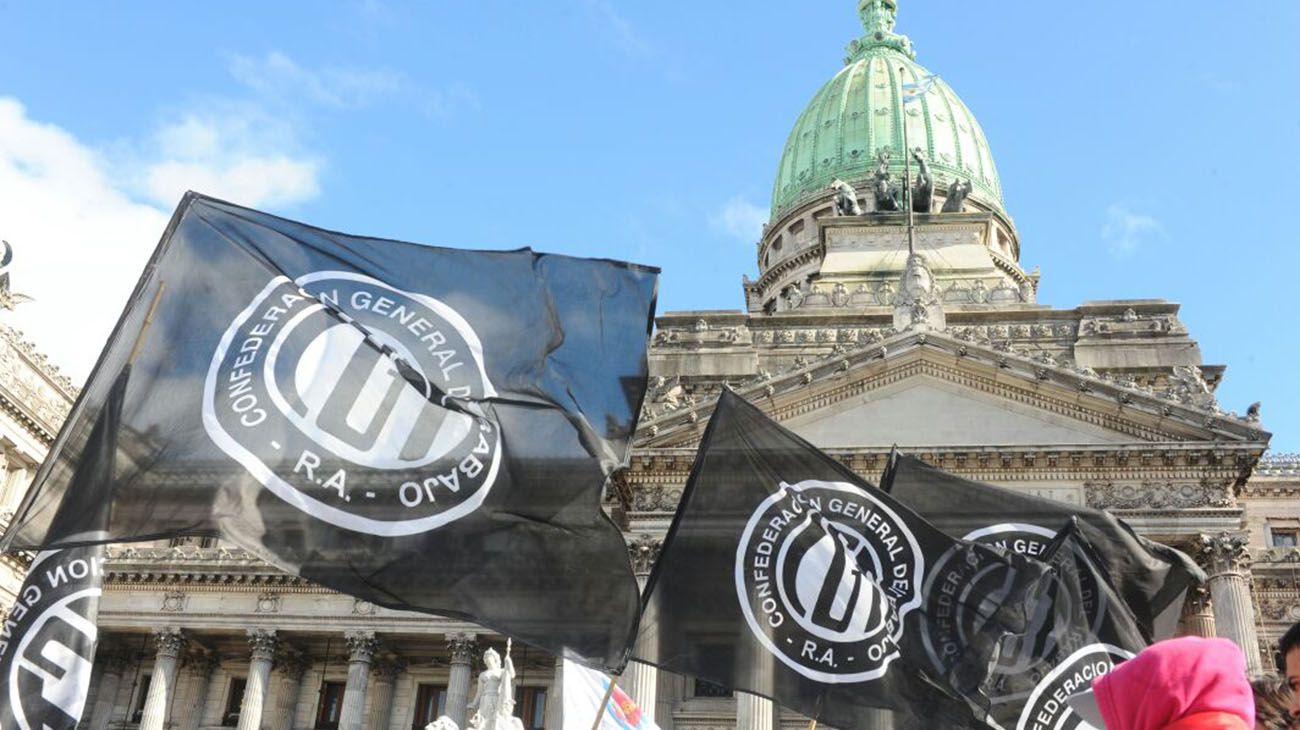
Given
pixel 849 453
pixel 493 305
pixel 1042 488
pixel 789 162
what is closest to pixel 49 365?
pixel 849 453

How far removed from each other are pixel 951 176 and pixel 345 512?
66.2 metres

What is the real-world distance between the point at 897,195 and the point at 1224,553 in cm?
3594

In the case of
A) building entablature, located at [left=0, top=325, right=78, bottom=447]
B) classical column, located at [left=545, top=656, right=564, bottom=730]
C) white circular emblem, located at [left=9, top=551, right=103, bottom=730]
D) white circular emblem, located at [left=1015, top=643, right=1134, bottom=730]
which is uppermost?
building entablature, located at [left=0, top=325, right=78, bottom=447]

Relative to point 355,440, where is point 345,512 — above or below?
below

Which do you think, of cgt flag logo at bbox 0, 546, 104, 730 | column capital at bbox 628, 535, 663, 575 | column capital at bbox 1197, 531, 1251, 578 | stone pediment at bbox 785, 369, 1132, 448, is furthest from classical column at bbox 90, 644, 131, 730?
cgt flag logo at bbox 0, 546, 104, 730

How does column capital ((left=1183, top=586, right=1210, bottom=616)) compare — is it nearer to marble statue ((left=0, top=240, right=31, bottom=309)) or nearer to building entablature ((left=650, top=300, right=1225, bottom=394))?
building entablature ((left=650, top=300, right=1225, bottom=394))

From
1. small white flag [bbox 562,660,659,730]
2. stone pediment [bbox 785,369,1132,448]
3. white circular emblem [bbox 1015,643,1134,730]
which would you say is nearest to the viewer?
white circular emblem [bbox 1015,643,1134,730]

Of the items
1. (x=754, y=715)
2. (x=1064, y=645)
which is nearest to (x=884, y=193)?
(x=754, y=715)

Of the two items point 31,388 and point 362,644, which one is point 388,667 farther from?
point 31,388

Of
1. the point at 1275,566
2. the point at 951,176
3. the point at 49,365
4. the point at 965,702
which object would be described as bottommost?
the point at 965,702

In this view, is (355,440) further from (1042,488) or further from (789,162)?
(789,162)

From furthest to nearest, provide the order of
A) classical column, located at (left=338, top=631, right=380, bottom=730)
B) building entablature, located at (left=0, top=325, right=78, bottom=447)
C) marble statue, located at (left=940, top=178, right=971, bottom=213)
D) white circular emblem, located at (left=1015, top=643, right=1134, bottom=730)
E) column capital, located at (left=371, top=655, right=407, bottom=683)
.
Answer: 1. marble statue, located at (left=940, top=178, right=971, bottom=213)
2. column capital, located at (left=371, top=655, right=407, bottom=683)
3. building entablature, located at (left=0, top=325, right=78, bottom=447)
4. classical column, located at (left=338, top=631, right=380, bottom=730)
5. white circular emblem, located at (left=1015, top=643, right=1134, bottom=730)

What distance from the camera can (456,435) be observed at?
10.3m

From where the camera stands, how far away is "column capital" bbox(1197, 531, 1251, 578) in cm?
3216
